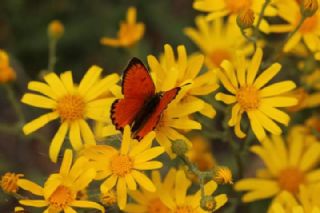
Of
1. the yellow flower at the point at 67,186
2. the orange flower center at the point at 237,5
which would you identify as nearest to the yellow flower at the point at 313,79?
the orange flower center at the point at 237,5

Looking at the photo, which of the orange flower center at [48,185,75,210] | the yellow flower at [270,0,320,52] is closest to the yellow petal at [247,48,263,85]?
the yellow flower at [270,0,320,52]

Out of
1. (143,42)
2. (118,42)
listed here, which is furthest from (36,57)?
(118,42)

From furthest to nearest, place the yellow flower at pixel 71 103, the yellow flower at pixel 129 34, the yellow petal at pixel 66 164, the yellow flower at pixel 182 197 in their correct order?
the yellow flower at pixel 129 34 → the yellow flower at pixel 71 103 → the yellow flower at pixel 182 197 → the yellow petal at pixel 66 164

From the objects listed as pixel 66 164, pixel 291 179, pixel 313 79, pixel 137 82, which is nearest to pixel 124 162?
pixel 66 164

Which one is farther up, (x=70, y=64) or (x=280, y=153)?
(x=70, y=64)

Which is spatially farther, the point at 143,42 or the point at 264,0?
the point at 143,42

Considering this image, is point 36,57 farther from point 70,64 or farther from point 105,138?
point 105,138

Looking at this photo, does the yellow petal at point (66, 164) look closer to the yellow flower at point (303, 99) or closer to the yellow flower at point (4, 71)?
the yellow flower at point (4, 71)
